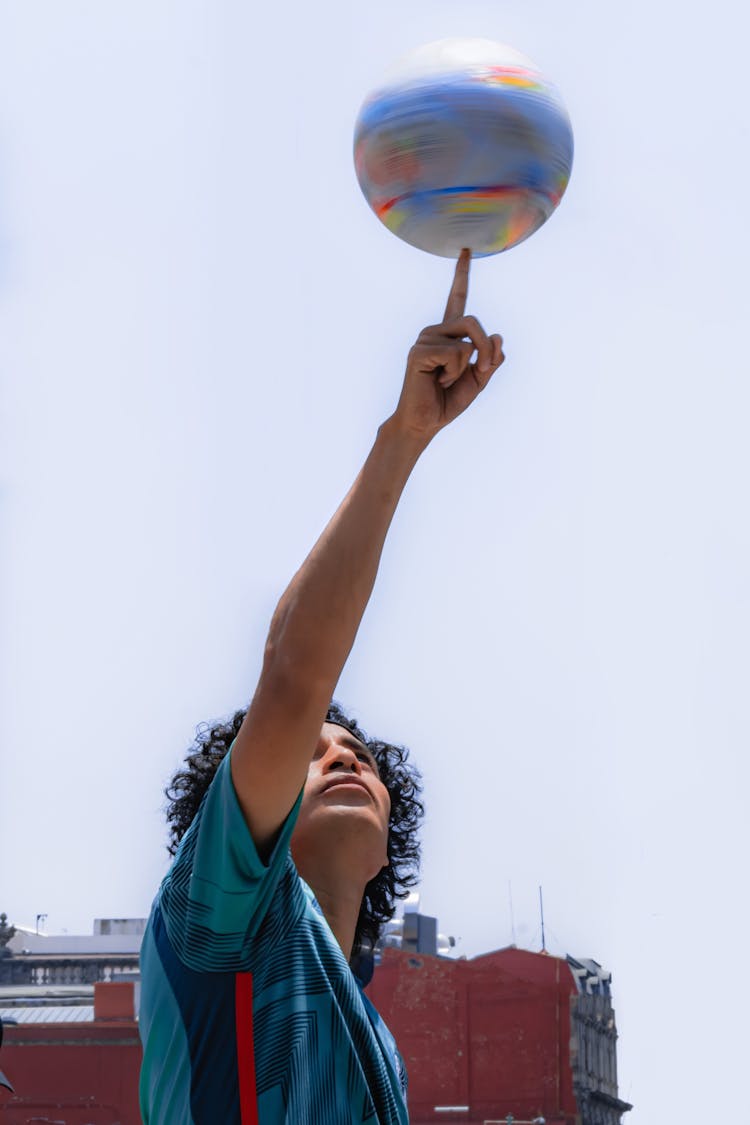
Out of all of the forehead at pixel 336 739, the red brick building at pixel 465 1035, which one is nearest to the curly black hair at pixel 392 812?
the forehead at pixel 336 739

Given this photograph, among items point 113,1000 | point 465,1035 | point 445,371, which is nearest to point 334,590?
point 445,371

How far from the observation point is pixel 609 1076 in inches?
1470

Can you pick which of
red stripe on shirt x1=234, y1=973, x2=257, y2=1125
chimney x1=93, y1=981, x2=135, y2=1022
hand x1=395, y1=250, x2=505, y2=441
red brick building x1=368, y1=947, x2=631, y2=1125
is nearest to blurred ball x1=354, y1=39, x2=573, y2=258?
hand x1=395, y1=250, x2=505, y2=441

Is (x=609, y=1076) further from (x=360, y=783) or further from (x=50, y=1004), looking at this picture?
(x=360, y=783)

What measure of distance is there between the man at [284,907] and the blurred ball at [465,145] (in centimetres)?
19

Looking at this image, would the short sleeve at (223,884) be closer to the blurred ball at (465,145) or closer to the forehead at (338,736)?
the forehead at (338,736)

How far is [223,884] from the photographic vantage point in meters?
2.35

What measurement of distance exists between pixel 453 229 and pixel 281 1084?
1213mm

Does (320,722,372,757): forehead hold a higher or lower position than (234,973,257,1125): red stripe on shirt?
higher

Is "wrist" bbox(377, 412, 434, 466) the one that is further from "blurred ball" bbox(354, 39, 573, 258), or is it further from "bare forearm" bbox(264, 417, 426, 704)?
"blurred ball" bbox(354, 39, 573, 258)

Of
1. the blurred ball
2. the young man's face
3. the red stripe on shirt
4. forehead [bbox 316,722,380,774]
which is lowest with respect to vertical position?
the red stripe on shirt

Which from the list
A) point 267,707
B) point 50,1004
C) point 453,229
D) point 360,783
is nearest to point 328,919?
point 360,783

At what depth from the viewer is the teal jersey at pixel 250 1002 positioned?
93.0 inches

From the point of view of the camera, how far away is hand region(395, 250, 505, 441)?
8.13ft
